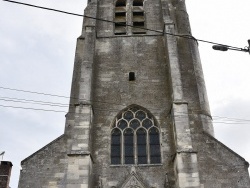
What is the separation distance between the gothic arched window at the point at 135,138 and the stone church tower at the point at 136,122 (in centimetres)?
5

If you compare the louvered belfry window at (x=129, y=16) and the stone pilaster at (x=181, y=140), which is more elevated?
the louvered belfry window at (x=129, y=16)

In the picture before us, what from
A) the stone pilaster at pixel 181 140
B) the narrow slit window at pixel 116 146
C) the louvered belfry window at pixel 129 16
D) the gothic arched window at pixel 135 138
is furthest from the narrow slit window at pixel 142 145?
the louvered belfry window at pixel 129 16

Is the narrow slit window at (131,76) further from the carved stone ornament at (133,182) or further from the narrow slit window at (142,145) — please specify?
the carved stone ornament at (133,182)

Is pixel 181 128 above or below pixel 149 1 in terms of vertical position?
below

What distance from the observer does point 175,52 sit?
17875 millimetres

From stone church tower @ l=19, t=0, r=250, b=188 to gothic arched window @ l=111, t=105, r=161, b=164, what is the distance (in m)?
0.05

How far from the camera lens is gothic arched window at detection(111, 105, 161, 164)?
51.4 ft

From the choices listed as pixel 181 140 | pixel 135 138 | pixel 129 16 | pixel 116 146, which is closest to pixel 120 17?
pixel 129 16

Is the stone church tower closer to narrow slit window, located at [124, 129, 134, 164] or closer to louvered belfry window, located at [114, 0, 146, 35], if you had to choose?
narrow slit window, located at [124, 129, 134, 164]

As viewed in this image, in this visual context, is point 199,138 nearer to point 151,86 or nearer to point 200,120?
point 200,120

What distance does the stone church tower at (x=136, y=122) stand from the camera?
48.0 feet

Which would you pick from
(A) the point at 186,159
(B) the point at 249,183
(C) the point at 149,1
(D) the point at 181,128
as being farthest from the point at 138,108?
(C) the point at 149,1

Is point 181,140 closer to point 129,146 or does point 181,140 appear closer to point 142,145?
point 142,145

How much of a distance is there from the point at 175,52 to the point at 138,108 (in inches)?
142
